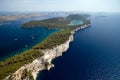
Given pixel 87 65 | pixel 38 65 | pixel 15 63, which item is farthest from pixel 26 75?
pixel 87 65

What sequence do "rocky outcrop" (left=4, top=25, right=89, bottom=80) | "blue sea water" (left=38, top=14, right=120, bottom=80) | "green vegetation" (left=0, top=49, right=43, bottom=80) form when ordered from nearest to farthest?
"green vegetation" (left=0, top=49, right=43, bottom=80) → "rocky outcrop" (left=4, top=25, right=89, bottom=80) → "blue sea water" (left=38, top=14, right=120, bottom=80)

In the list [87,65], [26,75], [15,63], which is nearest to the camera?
[26,75]

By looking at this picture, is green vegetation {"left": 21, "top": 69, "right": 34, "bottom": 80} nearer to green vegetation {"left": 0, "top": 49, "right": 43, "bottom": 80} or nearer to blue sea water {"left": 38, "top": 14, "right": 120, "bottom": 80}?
green vegetation {"left": 0, "top": 49, "right": 43, "bottom": 80}

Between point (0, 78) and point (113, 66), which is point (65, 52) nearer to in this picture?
point (113, 66)

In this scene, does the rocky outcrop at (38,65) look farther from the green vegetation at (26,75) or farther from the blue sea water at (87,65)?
the blue sea water at (87,65)

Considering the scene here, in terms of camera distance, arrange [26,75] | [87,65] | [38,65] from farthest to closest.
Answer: [87,65] < [38,65] < [26,75]

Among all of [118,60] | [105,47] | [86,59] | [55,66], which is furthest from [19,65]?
Result: [105,47]

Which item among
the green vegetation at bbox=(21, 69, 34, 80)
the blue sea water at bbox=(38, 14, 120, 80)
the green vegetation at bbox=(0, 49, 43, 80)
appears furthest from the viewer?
the blue sea water at bbox=(38, 14, 120, 80)

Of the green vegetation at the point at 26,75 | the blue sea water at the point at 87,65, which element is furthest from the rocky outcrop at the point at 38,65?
the blue sea water at the point at 87,65

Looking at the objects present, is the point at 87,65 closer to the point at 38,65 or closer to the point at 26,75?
the point at 38,65

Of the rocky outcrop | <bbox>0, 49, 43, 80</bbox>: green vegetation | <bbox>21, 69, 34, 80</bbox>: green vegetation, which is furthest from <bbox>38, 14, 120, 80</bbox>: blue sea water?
<bbox>0, 49, 43, 80</bbox>: green vegetation

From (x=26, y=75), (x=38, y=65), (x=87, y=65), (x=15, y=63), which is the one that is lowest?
(x=87, y=65)
